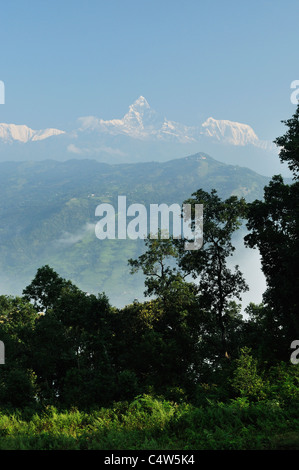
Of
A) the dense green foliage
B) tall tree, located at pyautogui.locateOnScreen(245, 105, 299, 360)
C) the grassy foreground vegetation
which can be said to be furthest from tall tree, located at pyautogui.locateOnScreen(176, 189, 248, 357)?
the grassy foreground vegetation

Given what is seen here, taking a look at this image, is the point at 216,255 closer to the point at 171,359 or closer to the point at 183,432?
the point at 171,359

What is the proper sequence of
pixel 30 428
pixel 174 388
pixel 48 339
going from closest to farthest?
pixel 30 428, pixel 174 388, pixel 48 339

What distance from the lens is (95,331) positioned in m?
25.0

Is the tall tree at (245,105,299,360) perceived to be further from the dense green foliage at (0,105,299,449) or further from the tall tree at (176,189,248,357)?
the tall tree at (176,189,248,357)

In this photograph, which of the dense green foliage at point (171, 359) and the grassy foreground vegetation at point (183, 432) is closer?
the grassy foreground vegetation at point (183, 432)

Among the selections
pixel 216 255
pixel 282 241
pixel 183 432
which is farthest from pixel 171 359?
pixel 183 432

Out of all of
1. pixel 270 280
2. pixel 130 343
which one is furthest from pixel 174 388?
pixel 270 280

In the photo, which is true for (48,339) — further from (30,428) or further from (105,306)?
(30,428)

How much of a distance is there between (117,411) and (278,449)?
9388mm

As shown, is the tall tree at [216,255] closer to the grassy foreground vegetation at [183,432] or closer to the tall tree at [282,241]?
the tall tree at [282,241]

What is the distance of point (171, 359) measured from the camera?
2388cm

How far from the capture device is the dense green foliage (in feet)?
38.3

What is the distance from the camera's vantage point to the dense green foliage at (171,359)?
38.3ft

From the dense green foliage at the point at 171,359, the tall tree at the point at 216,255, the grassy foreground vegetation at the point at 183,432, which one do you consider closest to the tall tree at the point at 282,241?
the dense green foliage at the point at 171,359
